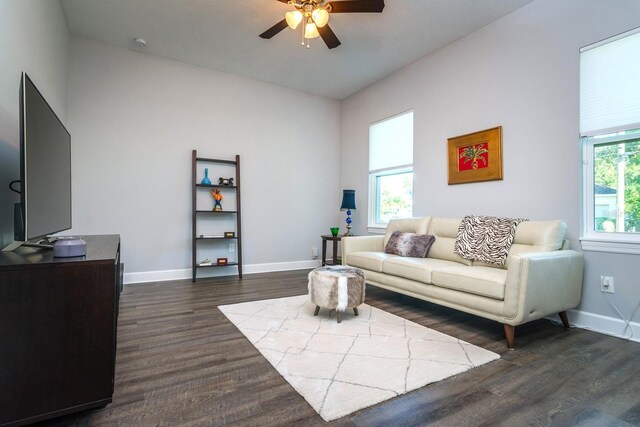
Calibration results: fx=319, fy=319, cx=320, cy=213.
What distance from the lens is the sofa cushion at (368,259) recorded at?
10.8ft

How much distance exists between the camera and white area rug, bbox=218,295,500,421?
161cm

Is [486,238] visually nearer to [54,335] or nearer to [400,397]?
[400,397]

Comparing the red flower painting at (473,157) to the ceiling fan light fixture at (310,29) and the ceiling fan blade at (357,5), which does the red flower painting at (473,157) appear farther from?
the ceiling fan light fixture at (310,29)

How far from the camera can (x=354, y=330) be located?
244cm

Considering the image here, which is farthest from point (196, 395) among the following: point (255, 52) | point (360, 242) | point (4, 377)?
point (255, 52)

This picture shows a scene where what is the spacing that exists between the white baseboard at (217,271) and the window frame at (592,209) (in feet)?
11.9

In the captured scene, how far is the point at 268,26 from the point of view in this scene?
3443 millimetres

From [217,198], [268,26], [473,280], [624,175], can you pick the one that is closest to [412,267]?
[473,280]

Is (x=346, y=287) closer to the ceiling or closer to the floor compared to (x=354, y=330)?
closer to the ceiling

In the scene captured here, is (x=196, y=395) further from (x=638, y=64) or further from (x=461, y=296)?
(x=638, y=64)

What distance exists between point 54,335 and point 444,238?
320 cm

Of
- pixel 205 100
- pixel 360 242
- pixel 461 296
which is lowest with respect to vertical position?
pixel 461 296

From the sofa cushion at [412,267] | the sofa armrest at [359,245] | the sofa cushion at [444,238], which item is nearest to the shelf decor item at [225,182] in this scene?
the sofa armrest at [359,245]

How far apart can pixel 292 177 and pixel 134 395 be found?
3912 mm
